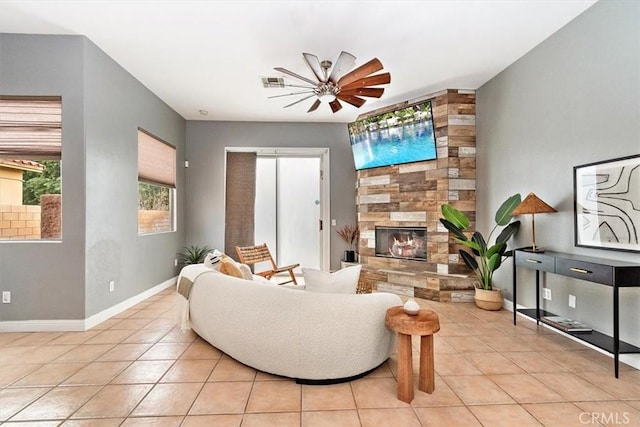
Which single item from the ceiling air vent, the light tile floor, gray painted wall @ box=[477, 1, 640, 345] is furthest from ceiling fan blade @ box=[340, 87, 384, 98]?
the light tile floor

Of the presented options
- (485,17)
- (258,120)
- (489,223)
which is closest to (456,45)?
(485,17)

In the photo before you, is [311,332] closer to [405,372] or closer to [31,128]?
[405,372]

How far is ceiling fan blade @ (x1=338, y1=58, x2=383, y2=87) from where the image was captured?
2930 millimetres

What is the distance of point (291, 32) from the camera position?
3150mm

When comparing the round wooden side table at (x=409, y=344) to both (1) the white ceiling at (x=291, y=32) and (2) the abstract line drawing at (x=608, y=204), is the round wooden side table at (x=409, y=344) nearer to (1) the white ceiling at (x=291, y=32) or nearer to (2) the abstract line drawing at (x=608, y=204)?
(2) the abstract line drawing at (x=608, y=204)

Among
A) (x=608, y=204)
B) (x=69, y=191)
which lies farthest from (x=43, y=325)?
(x=608, y=204)

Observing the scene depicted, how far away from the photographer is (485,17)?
2.92 metres

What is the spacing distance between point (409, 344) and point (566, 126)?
267 centimetres

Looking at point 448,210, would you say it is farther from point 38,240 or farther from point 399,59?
point 38,240

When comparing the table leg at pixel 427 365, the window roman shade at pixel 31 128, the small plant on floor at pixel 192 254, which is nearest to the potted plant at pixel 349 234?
the small plant on floor at pixel 192 254

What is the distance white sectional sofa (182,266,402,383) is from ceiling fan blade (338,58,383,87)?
2.04m

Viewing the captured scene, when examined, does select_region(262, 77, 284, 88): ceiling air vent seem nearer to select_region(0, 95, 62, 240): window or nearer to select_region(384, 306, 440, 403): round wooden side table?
select_region(0, 95, 62, 240): window

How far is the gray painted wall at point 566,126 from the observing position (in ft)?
8.28

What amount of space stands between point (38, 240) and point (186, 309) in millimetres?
1727
